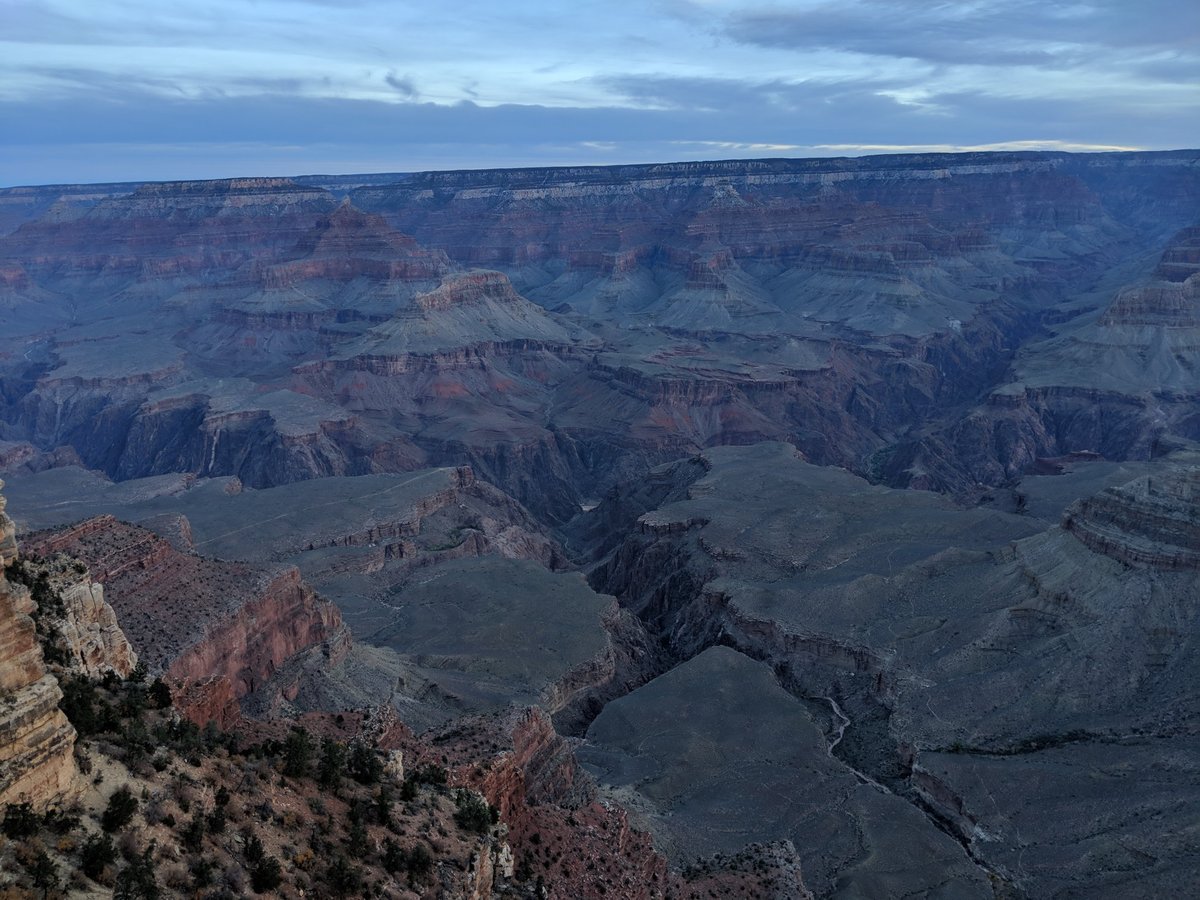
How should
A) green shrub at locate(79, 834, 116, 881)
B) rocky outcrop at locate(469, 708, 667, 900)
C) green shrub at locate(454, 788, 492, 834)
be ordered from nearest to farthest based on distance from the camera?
green shrub at locate(79, 834, 116, 881) → green shrub at locate(454, 788, 492, 834) → rocky outcrop at locate(469, 708, 667, 900)

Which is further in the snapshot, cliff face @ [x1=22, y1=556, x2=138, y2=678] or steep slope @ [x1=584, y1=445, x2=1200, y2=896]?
steep slope @ [x1=584, y1=445, x2=1200, y2=896]

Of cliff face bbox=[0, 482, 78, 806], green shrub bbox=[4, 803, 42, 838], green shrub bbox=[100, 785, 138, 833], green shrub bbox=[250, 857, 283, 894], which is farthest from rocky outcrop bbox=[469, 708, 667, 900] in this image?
green shrub bbox=[4, 803, 42, 838]

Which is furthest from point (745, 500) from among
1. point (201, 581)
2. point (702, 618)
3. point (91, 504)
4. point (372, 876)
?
point (372, 876)

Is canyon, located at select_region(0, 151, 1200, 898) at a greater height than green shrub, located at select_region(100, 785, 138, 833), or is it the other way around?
green shrub, located at select_region(100, 785, 138, 833)

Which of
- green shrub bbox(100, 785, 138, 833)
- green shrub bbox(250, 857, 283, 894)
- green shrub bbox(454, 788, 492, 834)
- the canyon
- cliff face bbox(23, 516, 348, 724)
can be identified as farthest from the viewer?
cliff face bbox(23, 516, 348, 724)

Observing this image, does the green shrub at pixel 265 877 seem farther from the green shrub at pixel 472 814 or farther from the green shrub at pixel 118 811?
the green shrub at pixel 472 814

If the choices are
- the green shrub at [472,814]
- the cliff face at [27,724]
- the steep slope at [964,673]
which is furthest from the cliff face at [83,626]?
the steep slope at [964,673]

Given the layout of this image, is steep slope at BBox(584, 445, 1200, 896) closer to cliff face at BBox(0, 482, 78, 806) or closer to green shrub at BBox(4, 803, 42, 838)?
cliff face at BBox(0, 482, 78, 806)

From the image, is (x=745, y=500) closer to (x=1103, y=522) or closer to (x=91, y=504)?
(x=1103, y=522)
